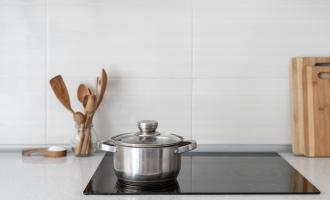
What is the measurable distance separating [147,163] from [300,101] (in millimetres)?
671

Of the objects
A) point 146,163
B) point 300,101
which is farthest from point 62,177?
point 300,101

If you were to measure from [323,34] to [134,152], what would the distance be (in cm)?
88

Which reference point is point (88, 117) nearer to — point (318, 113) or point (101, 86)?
point (101, 86)

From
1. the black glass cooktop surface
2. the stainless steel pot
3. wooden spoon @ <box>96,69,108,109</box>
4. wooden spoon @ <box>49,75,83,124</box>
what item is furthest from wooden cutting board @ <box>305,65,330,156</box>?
wooden spoon @ <box>49,75,83,124</box>

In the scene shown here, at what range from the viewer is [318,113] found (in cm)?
155

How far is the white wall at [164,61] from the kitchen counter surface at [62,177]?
16cm

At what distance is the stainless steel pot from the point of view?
1164mm

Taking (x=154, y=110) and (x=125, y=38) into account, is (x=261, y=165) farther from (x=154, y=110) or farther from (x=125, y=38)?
(x=125, y=38)

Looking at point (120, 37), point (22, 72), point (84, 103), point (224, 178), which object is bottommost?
point (224, 178)

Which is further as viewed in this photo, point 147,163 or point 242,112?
point 242,112

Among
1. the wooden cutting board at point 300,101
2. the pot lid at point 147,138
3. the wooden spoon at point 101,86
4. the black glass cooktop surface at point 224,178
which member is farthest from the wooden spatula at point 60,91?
the wooden cutting board at point 300,101

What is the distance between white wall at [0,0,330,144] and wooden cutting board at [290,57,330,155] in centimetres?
6

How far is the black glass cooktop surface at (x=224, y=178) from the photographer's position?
3.73 ft

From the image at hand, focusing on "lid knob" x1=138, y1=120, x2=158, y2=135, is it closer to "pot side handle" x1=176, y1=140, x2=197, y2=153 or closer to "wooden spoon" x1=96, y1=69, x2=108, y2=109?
"pot side handle" x1=176, y1=140, x2=197, y2=153
